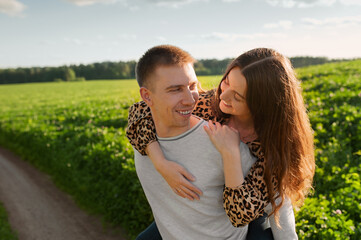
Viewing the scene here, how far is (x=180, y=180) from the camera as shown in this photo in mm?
1708

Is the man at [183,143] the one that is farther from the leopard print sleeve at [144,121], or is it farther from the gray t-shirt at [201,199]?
the leopard print sleeve at [144,121]

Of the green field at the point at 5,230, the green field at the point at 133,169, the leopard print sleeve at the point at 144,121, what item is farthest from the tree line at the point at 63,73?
the leopard print sleeve at the point at 144,121

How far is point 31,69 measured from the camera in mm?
90062

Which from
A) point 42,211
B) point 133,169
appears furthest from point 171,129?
point 42,211

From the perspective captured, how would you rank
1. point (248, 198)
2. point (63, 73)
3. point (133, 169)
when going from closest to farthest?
point (248, 198)
point (133, 169)
point (63, 73)

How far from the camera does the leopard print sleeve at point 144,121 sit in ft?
6.71

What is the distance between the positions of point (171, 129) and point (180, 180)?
34 centimetres

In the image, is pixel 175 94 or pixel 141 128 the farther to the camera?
pixel 141 128

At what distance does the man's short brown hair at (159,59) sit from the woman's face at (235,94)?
0.30 m

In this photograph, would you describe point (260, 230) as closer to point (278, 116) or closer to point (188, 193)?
point (188, 193)

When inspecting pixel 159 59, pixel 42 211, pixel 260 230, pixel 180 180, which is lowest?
pixel 42 211

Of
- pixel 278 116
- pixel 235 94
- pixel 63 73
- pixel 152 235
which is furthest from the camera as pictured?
pixel 63 73

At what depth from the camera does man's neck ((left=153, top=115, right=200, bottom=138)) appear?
183cm

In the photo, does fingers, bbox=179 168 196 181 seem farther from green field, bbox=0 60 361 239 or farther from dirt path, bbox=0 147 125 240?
dirt path, bbox=0 147 125 240
